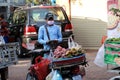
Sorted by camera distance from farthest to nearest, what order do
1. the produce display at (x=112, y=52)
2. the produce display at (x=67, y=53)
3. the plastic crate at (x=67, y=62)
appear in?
1. the produce display at (x=112, y=52)
2. the produce display at (x=67, y=53)
3. the plastic crate at (x=67, y=62)

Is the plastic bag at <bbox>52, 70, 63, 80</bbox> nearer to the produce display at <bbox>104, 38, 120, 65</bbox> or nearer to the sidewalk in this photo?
the produce display at <bbox>104, 38, 120, 65</bbox>

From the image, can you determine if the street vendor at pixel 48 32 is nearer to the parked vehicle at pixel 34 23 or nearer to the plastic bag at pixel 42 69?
the plastic bag at pixel 42 69

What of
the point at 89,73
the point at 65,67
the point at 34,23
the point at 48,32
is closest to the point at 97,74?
the point at 89,73

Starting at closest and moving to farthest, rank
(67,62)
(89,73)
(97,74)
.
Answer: (67,62), (97,74), (89,73)

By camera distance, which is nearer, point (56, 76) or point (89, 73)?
point (56, 76)

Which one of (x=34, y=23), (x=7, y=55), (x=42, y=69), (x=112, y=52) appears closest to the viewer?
(x=112, y=52)

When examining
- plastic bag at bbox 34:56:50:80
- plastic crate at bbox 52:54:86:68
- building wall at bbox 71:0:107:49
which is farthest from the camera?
building wall at bbox 71:0:107:49

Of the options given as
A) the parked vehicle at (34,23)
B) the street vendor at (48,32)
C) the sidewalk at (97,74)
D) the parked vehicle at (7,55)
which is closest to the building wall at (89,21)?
the parked vehicle at (34,23)

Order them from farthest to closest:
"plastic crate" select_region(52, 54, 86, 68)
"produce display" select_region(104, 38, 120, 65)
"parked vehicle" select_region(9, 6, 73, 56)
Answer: "parked vehicle" select_region(9, 6, 73, 56)
"produce display" select_region(104, 38, 120, 65)
"plastic crate" select_region(52, 54, 86, 68)

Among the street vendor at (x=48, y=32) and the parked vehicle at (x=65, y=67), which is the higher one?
the street vendor at (x=48, y=32)

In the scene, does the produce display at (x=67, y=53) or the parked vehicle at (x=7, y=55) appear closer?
the produce display at (x=67, y=53)

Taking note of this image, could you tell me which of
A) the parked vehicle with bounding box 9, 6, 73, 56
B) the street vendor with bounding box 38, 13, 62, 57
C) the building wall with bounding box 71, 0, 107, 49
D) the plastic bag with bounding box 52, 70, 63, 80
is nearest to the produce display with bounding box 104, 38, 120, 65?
the plastic bag with bounding box 52, 70, 63, 80

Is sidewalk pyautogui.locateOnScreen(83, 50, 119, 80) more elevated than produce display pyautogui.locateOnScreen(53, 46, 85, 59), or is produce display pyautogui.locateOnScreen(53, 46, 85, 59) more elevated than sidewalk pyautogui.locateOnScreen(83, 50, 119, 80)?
produce display pyautogui.locateOnScreen(53, 46, 85, 59)

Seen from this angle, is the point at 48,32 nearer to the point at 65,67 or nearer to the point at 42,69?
the point at 42,69
